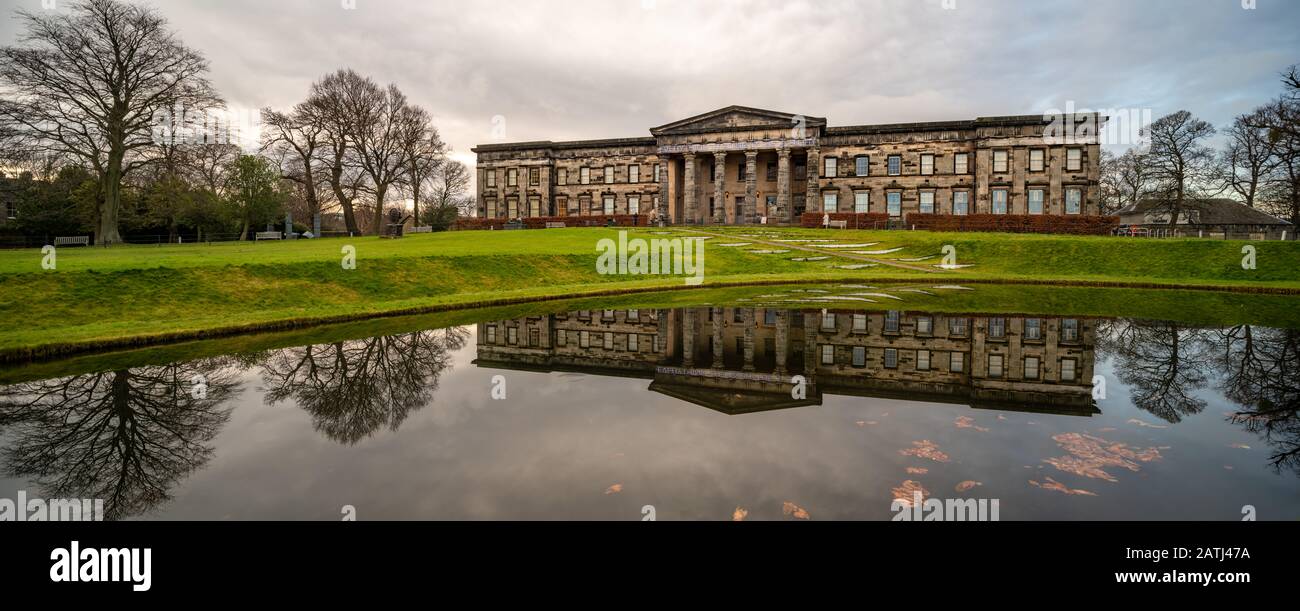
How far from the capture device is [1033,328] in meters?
13.5

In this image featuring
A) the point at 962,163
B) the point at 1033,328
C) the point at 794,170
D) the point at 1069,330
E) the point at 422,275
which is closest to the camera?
A: the point at 1069,330

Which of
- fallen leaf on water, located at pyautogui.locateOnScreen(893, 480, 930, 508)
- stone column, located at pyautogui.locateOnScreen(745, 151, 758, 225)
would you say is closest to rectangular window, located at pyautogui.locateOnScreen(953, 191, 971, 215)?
stone column, located at pyautogui.locateOnScreen(745, 151, 758, 225)

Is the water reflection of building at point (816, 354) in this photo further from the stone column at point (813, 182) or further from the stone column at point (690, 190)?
the stone column at point (690, 190)

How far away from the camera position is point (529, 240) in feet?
122

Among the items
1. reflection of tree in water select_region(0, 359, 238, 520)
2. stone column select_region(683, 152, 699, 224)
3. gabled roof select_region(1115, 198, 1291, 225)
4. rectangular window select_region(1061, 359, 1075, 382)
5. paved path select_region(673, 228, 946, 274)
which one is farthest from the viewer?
gabled roof select_region(1115, 198, 1291, 225)

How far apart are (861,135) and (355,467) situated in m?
54.9

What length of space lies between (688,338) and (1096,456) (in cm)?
814

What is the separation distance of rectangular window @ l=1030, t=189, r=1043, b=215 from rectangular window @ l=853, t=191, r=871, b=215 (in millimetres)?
13213

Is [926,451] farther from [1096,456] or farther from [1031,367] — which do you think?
[1031,367]

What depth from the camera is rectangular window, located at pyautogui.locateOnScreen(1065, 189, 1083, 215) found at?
4816 cm

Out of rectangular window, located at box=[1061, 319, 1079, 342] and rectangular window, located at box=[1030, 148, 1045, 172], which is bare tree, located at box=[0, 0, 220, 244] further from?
rectangular window, located at box=[1030, 148, 1045, 172]

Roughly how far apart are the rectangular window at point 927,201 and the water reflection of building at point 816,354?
4039 centimetres

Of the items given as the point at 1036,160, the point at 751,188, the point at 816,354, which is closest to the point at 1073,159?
the point at 1036,160

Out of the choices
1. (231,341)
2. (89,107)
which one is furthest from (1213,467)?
(89,107)
